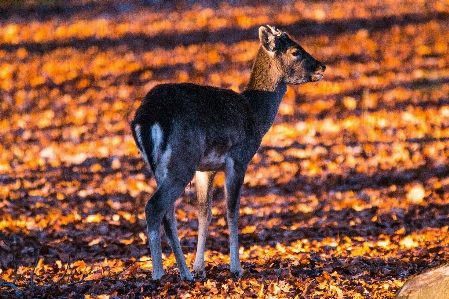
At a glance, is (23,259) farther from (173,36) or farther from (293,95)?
(173,36)

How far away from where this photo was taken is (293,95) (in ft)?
55.3

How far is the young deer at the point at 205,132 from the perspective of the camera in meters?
6.85

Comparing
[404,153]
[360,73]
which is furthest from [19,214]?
[360,73]

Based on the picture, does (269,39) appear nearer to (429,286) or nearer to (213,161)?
(213,161)

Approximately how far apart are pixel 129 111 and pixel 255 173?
14.4 feet

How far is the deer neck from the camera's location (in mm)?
8445

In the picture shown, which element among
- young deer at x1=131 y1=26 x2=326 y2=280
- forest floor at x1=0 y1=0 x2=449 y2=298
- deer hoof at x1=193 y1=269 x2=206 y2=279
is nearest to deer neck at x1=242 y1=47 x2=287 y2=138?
young deer at x1=131 y1=26 x2=326 y2=280

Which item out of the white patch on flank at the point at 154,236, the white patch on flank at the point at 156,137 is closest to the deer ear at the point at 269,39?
the white patch on flank at the point at 156,137

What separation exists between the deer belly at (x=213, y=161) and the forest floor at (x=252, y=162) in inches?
42.4

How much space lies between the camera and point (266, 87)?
28.0 feet

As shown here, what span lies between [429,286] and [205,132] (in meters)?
2.61

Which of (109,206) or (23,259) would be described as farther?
(109,206)

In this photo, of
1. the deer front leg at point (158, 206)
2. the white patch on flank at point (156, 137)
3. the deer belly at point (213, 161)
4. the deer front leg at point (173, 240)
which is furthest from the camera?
the deer belly at point (213, 161)

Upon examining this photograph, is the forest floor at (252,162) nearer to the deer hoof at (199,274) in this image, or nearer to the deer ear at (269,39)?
the deer hoof at (199,274)
